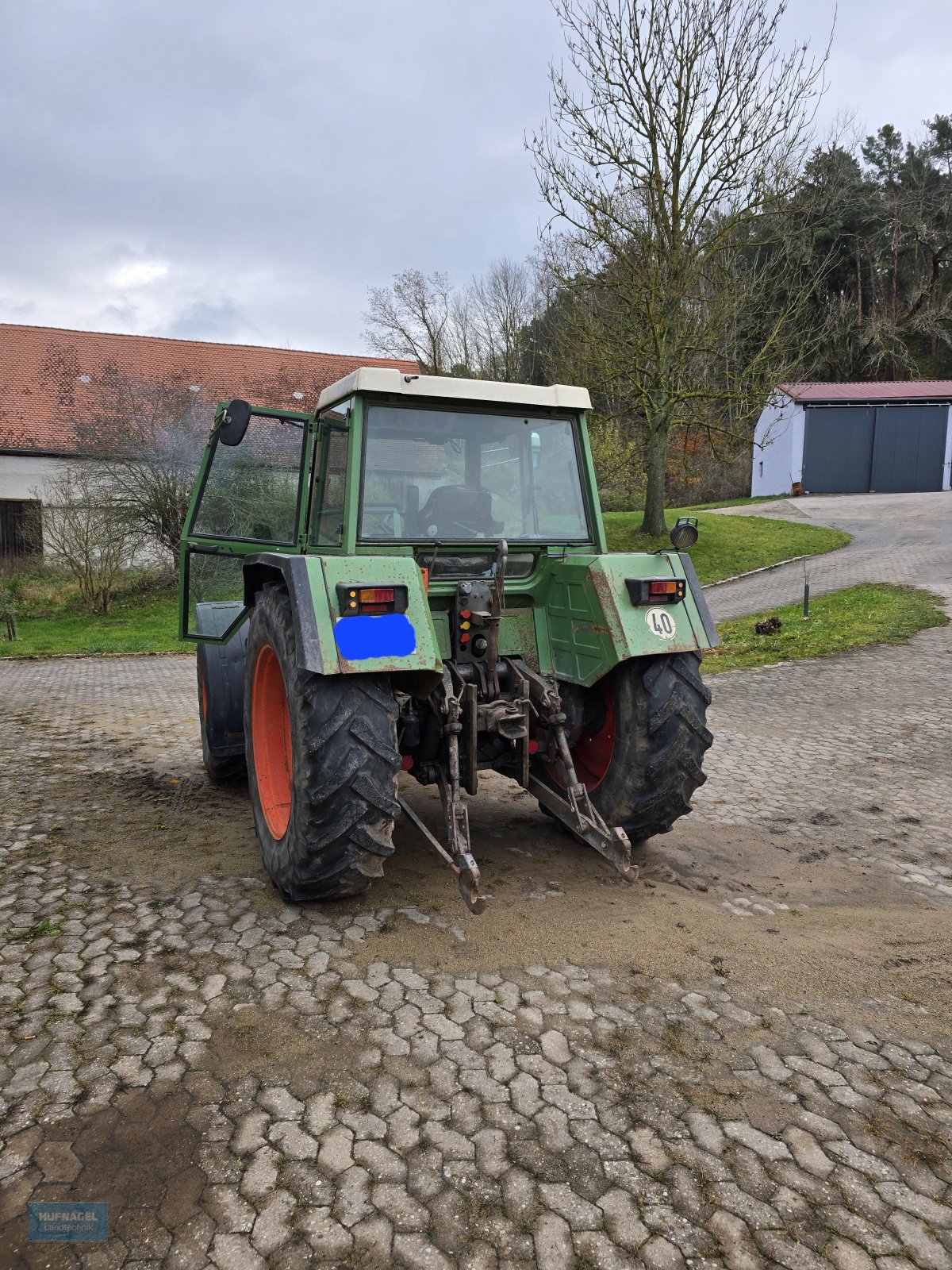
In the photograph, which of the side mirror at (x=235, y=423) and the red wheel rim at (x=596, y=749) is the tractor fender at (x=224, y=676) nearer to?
the side mirror at (x=235, y=423)

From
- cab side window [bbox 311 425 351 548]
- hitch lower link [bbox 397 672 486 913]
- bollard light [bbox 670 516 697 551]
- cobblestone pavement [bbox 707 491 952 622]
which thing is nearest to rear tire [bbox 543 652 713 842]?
bollard light [bbox 670 516 697 551]

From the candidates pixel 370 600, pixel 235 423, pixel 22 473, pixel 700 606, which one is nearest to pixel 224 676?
pixel 235 423

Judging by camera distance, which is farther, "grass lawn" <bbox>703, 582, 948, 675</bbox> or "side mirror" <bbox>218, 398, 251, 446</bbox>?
"grass lawn" <bbox>703, 582, 948, 675</bbox>

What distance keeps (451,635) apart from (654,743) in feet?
3.40

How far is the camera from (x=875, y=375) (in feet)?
130

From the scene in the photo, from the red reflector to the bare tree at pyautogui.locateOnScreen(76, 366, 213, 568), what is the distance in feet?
46.4

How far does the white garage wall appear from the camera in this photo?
30.6 metres

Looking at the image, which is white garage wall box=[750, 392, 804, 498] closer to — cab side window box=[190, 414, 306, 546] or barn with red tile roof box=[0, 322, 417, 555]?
barn with red tile roof box=[0, 322, 417, 555]

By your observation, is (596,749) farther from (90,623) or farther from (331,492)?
(90,623)

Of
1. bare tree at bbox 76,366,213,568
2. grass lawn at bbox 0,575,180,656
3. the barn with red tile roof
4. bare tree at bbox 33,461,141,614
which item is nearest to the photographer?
grass lawn at bbox 0,575,180,656

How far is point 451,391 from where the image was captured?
4094mm

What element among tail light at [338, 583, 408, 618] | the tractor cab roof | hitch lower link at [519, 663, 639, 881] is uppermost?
the tractor cab roof

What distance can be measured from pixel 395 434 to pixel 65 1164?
300cm

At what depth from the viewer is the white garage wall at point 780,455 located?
30609 mm
